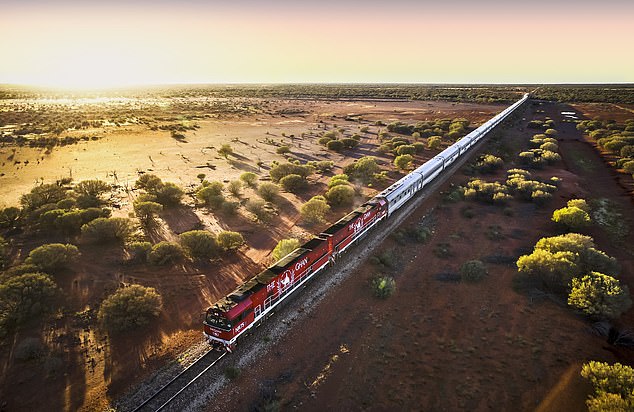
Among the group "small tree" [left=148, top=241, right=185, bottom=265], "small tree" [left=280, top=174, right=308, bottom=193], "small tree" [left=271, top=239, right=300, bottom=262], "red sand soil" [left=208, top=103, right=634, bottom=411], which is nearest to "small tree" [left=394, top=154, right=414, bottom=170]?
"small tree" [left=280, top=174, right=308, bottom=193]

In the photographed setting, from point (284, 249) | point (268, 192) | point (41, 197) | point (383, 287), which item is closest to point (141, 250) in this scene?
point (284, 249)

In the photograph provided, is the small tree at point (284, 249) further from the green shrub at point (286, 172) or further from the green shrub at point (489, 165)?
the green shrub at point (489, 165)

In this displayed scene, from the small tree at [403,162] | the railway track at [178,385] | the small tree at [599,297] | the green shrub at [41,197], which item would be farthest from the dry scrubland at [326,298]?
the railway track at [178,385]

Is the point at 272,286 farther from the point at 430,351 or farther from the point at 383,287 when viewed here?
the point at 430,351

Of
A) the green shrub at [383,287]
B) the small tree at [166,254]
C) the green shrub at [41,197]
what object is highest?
the green shrub at [41,197]

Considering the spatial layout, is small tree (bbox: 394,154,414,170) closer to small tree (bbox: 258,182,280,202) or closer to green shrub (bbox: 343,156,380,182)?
green shrub (bbox: 343,156,380,182)
